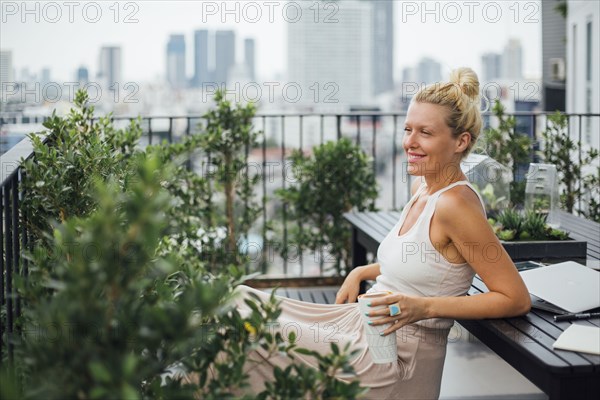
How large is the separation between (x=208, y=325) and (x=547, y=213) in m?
2.14

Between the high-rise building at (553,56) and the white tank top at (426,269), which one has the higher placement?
the high-rise building at (553,56)

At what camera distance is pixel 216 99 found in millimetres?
4914

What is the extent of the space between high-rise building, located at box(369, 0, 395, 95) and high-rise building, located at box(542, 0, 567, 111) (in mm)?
25325

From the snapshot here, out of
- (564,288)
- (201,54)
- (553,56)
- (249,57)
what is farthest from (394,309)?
(249,57)

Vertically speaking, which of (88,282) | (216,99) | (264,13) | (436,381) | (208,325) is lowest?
(436,381)

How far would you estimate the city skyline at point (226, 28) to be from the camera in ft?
15.7

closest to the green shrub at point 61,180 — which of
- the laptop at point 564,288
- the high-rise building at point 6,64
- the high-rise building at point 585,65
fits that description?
the laptop at point 564,288

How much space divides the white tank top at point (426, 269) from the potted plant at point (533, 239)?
755mm

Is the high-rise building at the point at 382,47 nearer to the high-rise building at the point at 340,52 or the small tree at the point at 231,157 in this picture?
the high-rise building at the point at 340,52

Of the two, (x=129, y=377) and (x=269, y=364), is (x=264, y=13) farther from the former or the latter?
(x=129, y=377)

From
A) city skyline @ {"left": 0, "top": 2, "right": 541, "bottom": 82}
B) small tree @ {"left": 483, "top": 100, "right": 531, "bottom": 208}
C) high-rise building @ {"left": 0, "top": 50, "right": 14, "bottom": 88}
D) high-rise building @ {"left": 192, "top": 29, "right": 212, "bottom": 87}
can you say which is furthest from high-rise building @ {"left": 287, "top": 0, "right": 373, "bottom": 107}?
small tree @ {"left": 483, "top": 100, "right": 531, "bottom": 208}

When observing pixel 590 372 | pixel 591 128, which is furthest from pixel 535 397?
pixel 591 128

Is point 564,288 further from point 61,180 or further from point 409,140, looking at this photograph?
point 61,180

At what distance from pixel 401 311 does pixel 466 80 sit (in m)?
0.74
